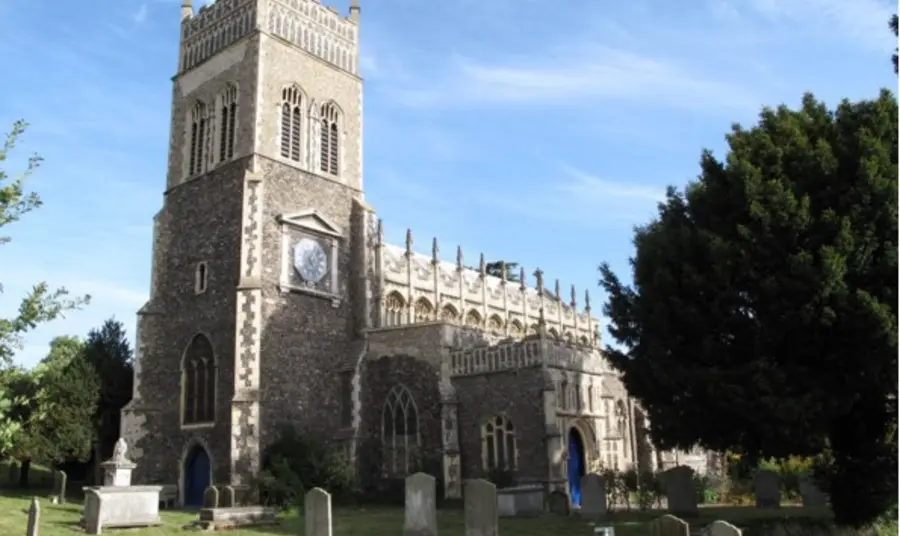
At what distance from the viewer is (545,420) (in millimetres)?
24516

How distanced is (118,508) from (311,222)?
1346cm

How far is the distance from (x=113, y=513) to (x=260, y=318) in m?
9.58

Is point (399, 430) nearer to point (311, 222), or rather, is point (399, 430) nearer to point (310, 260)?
point (310, 260)

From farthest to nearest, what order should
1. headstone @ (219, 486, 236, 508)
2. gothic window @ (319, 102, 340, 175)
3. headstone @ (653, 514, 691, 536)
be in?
gothic window @ (319, 102, 340, 175) → headstone @ (219, 486, 236, 508) → headstone @ (653, 514, 691, 536)

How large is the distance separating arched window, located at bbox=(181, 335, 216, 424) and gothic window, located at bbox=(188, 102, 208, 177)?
672 cm

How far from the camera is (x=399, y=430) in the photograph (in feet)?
91.4

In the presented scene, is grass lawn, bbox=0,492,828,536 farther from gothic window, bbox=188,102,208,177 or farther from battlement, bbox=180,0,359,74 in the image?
battlement, bbox=180,0,359,74

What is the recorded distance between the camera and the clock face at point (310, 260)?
28.3m

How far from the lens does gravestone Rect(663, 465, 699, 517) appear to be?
A: 784 inches

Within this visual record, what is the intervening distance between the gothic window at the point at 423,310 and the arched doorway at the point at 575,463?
12.0m

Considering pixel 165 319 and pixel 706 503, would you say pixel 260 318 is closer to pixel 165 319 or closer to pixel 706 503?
pixel 165 319

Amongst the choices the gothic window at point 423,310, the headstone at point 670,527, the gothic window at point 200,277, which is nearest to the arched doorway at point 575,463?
the gothic window at point 423,310

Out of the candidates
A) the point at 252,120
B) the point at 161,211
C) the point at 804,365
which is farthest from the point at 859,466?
the point at 161,211

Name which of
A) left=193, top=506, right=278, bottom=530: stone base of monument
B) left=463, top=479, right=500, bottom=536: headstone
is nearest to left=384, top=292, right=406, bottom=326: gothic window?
left=193, top=506, right=278, bottom=530: stone base of monument
